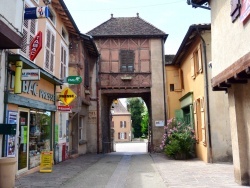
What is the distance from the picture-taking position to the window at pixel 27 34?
357 inches

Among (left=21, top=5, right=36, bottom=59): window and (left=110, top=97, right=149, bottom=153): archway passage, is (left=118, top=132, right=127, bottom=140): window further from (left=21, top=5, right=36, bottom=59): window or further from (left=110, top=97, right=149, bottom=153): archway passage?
(left=21, top=5, right=36, bottom=59): window

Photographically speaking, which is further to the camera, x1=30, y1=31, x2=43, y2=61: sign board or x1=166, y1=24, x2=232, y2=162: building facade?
x1=166, y1=24, x2=232, y2=162: building facade

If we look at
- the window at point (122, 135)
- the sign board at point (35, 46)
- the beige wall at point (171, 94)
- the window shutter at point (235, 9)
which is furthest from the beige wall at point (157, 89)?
the window at point (122, 135)

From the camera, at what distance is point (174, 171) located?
9.98 m

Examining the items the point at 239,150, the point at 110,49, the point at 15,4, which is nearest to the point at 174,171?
the point at 239,150

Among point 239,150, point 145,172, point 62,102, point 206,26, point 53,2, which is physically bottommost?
point 145,172

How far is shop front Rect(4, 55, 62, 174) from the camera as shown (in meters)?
8.03

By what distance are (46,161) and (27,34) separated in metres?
4.47

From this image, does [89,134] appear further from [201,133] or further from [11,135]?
[11,135]

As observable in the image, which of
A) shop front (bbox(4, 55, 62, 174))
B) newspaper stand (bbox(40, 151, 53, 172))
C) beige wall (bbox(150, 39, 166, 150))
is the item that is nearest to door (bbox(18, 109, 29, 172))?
shop front (bbox(4, 55, 62, 174))

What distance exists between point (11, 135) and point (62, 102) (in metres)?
4.58

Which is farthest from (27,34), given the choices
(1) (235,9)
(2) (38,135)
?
(1) (235,9)

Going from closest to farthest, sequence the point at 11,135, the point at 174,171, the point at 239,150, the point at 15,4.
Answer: the point at 15,4, the point at 239,150, the point at 11,135, the point at 174,171

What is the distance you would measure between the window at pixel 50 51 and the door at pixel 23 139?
2.65 m
